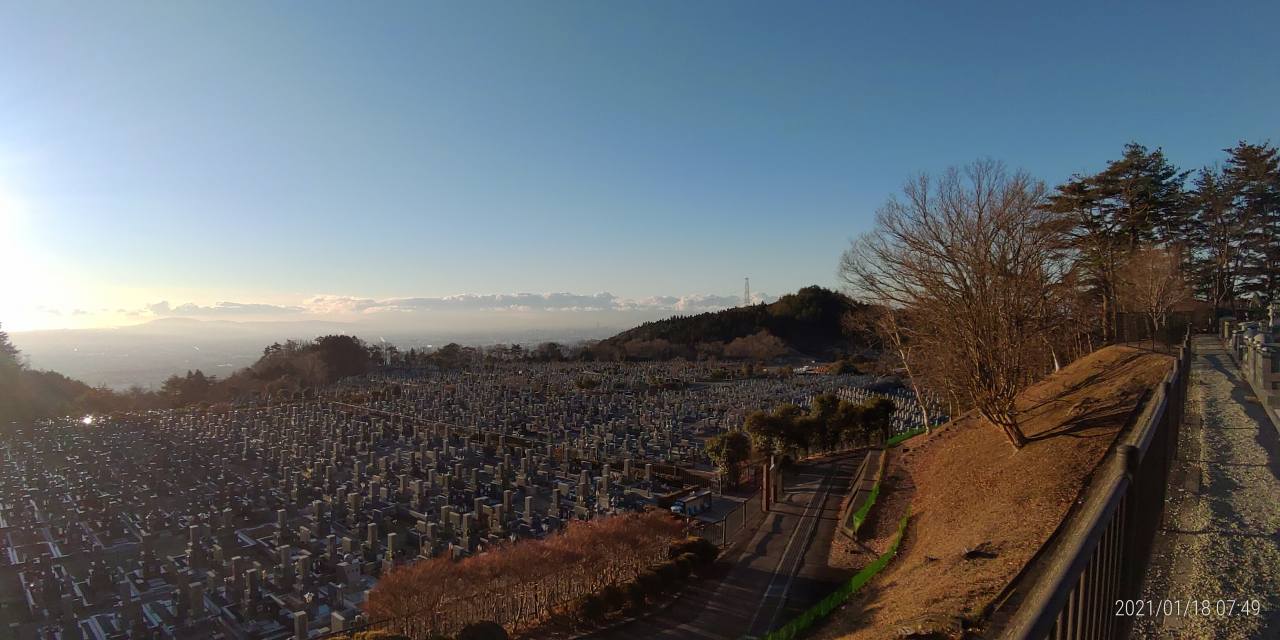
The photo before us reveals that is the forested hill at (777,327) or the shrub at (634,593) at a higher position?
the forested hill at (777,327)

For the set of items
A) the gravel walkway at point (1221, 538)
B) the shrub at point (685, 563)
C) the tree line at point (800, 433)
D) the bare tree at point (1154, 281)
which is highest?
the bare tree at point (1154, 281)

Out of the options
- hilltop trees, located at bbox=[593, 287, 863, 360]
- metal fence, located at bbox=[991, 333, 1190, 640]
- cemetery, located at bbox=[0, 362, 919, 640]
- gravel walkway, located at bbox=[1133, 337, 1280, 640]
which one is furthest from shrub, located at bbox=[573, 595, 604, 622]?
hilltop trees, located at bbox=[593, 287, 863, 360]

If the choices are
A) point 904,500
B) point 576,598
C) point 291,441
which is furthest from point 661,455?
point 291,441

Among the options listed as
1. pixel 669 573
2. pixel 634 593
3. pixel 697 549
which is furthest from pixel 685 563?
pixel 634 593

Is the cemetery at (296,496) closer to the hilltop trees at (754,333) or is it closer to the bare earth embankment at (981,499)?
the bare earth embankment at (981,499)

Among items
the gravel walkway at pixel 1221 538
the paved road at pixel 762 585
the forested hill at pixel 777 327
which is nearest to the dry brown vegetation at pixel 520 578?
the paved road at pixel 762 585

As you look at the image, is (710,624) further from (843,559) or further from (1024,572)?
(1024,572)

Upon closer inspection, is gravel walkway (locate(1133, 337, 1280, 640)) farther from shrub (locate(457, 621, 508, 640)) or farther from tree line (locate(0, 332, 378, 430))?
tree line (locate(0, 332, 378, 430))

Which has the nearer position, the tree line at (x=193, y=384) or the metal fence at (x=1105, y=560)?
the metal fence at (x=1105, y=560)
